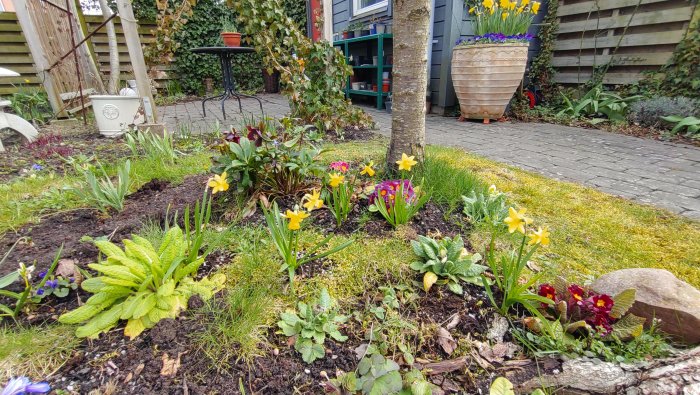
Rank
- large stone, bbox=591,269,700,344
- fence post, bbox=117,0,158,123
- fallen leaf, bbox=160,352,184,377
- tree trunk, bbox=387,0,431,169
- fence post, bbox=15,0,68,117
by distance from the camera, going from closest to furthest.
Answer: fallen leaf, bbox=160,352,184,377 < large stone, bbox=591,269,700,344 < tree trunk, bbox=387,0,431,169 < fence post, bbox=117,0,158,123 < fence post, bbox=15,0,68,117

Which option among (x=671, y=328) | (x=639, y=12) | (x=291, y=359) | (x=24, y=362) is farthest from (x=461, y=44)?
(x=24, y=362)

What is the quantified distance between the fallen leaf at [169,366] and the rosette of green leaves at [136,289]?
146 millimetres

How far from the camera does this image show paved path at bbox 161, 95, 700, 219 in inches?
89.5

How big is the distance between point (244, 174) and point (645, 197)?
8.23 feet

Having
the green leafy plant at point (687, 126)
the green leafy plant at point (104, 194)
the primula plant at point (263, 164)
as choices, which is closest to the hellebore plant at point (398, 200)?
the primula plant at point (263, 164)

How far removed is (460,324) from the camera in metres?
1.13

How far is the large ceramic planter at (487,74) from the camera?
13.7 ft

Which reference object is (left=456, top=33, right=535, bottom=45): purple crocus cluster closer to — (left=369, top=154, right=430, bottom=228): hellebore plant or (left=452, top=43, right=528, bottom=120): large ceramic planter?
(left=452, top=43, right=528, bottom=120): large ceramic planter

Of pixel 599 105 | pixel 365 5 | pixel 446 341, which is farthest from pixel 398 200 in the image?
pixel 365 5

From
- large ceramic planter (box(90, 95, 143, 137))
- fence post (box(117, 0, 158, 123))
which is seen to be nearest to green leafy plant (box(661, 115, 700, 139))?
fence post (box(117, 0, 158, 123))

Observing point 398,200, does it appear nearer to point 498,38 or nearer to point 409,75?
point 409,75

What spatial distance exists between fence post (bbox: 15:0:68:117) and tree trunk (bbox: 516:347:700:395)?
580 centimetres

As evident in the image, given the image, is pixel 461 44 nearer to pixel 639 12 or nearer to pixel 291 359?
pixel 639 12

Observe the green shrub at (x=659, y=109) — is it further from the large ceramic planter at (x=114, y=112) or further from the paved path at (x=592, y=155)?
the large ceramic planter at (x=114, y=112)
